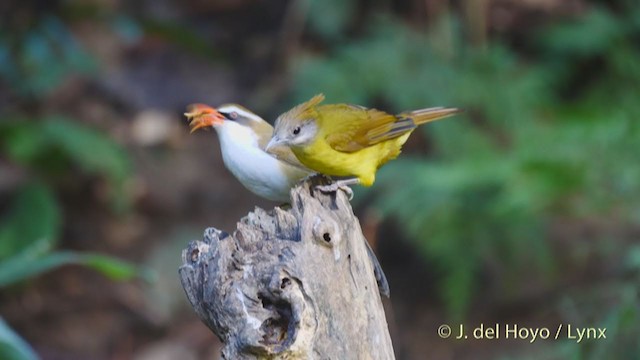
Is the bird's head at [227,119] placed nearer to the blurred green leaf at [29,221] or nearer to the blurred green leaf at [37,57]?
the blurred green leaf at [29,221]

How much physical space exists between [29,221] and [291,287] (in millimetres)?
4681

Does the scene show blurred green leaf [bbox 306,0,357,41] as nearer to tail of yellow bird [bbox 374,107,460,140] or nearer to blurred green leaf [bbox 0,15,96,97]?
blurred green leaf [bbox 0,15,96,97]

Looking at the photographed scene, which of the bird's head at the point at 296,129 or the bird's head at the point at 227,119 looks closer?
the bird's head at the point at 296,129

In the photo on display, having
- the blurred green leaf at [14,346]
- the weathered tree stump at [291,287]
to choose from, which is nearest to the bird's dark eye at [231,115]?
the weathered tree stump at [291,287]

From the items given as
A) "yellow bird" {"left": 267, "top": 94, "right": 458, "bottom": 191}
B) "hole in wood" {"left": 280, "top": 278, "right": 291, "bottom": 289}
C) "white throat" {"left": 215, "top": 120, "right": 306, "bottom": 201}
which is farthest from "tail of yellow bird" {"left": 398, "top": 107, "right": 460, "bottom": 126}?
"hole in wood" {"left": 280, "top": 278, "right": 291, "bottom": 289}

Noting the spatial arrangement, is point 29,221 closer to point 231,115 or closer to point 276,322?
point 231,115

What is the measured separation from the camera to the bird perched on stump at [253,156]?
419 cm

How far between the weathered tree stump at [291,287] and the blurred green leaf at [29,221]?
4.16m

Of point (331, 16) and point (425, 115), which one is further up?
point (331, 16)

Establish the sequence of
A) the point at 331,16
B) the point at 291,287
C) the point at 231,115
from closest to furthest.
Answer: the point at 291,287 → the point at 231,115 → the point at 331,16

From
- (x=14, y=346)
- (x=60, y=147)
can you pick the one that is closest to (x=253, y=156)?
(x=14, y=346)

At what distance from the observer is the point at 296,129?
4035mm

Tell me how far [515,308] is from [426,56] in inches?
86.7

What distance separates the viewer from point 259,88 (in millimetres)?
9203
